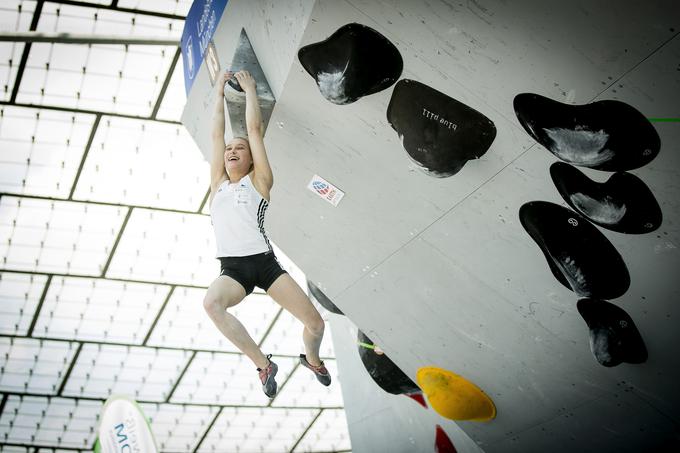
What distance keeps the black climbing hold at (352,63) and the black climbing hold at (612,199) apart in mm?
1409

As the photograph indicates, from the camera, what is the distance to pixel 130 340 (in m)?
17.3

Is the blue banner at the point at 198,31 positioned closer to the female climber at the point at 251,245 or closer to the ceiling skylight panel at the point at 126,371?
Result: the female climber at the point at 251,245

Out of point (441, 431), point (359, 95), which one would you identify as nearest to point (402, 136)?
point (359, 95)

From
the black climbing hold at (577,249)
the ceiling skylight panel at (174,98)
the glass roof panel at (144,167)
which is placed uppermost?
the black climbing hold at (577,249)

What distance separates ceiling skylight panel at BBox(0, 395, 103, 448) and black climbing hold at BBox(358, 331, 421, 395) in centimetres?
1321

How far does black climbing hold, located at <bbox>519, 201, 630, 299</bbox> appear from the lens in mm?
4914

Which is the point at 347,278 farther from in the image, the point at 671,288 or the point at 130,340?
the point at 130,340

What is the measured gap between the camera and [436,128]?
4965mm

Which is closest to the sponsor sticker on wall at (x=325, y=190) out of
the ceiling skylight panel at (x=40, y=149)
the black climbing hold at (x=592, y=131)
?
the black climbing hold at (x=592, y=131)

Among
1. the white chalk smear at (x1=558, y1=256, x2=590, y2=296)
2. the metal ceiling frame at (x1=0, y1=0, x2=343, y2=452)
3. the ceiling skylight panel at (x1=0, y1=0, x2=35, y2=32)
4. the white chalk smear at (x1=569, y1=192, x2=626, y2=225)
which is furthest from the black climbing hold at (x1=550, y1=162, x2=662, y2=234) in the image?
the ceiling skylight panel at (x1=0, y1=0, x2=35, y2=32)

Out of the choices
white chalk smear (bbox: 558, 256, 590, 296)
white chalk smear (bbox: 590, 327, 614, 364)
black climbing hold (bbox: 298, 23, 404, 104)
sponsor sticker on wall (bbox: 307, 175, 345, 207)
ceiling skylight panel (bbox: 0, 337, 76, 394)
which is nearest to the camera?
black climbing hold (bbox: 298, 23, 404, 104)

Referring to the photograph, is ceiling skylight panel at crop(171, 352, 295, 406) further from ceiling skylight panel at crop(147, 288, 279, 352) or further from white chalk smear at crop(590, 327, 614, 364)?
white chalk smear at crop(590, 327, 614, 364)

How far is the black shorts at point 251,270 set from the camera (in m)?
5.23

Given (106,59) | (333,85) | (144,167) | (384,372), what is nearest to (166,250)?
(144,167)
